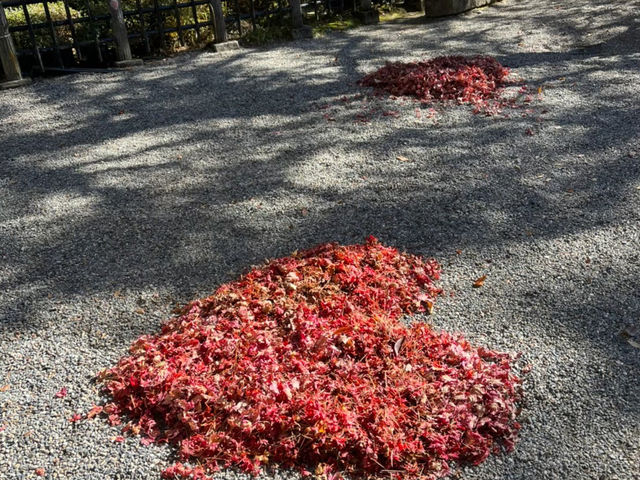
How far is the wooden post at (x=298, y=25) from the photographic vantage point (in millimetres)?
10195

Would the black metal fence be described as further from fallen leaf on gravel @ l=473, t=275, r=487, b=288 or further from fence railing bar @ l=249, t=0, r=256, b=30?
fallen leaf on gravel @ l=473, t=275, r=487, b=288

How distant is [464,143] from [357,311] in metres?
2.98

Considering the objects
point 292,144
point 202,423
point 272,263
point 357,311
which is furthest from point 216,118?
point 202,423

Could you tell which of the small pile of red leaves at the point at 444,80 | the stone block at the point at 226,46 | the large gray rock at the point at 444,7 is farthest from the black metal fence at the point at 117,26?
the small pile of red leaves at the point at 444,80

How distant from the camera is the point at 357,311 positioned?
355 centimetres

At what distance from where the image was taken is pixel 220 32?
9516mm

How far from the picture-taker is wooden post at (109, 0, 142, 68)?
8547mm

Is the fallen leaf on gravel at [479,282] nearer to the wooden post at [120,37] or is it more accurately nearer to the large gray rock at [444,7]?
the wooden post at [120,37]

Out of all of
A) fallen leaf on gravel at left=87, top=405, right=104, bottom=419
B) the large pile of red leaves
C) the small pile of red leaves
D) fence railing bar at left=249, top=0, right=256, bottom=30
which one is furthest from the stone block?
fallen leaf on gravel at left=87, top=405, right=104, bottom=419

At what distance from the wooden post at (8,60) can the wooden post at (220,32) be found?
2.77 meters

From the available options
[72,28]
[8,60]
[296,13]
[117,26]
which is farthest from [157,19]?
[8,60]

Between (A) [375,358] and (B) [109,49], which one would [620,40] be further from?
(A) [375,358]

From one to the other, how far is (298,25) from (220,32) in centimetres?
140

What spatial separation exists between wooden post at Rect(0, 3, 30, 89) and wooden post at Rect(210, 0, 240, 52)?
9.10 ft
